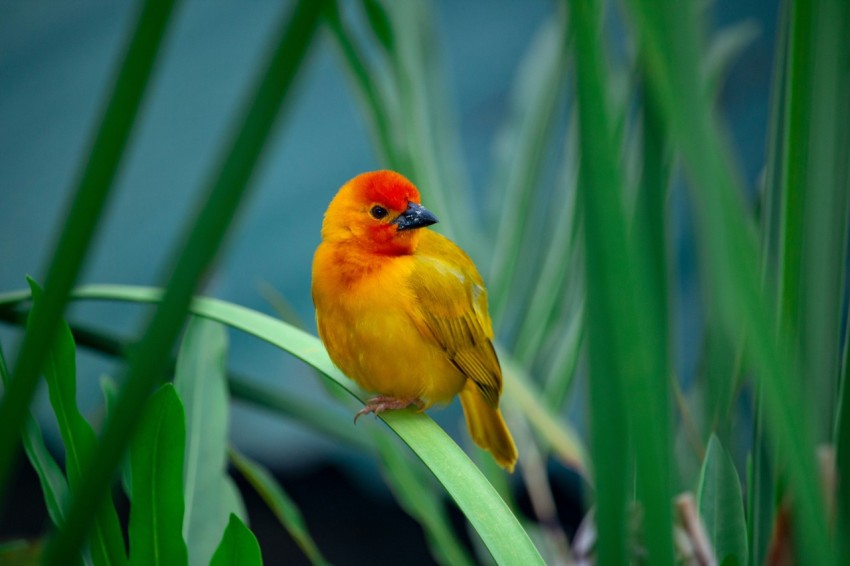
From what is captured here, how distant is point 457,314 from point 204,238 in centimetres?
52

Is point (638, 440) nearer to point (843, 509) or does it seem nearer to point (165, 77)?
point (843, 509)

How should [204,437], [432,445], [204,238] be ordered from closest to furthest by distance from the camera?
[204,238] < [432,445] < [204,437]

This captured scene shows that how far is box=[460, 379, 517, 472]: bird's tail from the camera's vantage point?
0.91m

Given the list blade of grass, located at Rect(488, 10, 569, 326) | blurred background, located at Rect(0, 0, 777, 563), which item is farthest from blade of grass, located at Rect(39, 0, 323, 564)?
blurred background, located at Rect(0, 0, 777, 563)

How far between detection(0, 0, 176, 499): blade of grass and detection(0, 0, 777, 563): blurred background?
76.2 inches

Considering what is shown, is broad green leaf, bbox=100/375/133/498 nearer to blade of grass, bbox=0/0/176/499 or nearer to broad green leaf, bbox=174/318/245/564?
broad green leaf, bbox=174/318/245/564

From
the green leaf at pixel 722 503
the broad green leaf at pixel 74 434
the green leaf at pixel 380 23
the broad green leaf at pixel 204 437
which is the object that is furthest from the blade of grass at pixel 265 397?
the green leaf at pixel 722 503

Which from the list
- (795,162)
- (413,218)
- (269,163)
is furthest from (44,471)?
(269,163)

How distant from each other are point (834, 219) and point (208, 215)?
0.52 m

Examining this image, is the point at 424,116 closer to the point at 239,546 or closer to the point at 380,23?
the point at 380,23

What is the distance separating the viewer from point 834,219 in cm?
64

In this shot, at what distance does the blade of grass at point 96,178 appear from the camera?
0.35 m

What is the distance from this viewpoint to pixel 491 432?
3.04 ft

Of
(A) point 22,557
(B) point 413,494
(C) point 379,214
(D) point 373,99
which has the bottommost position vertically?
(A) point 22,557
